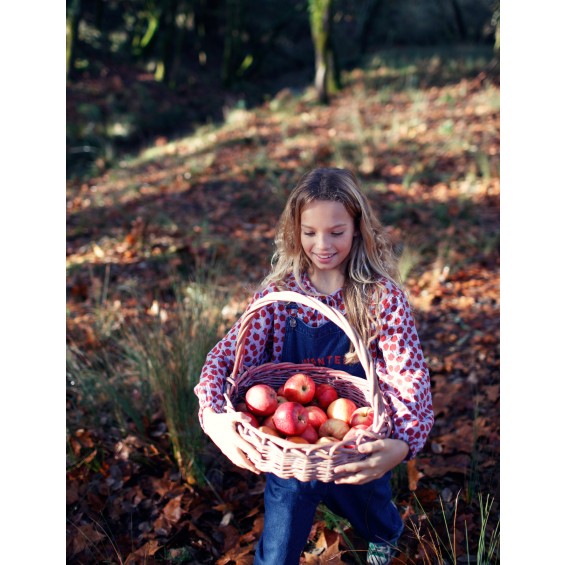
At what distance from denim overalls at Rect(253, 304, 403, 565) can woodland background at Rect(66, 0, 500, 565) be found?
6.7 inches

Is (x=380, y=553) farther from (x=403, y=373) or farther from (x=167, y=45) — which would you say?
(x=167, y=45)

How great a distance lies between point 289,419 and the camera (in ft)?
5.74

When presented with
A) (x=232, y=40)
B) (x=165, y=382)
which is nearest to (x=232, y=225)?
(x=165, y=382)

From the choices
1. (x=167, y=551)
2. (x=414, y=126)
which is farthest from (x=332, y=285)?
(x=414, y=126)

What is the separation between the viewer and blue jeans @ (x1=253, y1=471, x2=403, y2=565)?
1.84 m

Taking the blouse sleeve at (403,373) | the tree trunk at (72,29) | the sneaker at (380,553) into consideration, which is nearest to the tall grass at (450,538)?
the sneaker at (380,553)

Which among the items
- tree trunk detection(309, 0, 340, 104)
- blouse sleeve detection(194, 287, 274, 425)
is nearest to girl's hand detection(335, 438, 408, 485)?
blouse sleeve detection(194, 287, 274, 425)

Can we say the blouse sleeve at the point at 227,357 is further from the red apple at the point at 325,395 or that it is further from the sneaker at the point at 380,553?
the sneaker at the point at 380,553

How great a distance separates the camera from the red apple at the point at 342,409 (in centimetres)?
184

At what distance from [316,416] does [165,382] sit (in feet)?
3.60

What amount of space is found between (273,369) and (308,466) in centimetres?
51

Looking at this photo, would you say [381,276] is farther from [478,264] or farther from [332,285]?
[478,264]

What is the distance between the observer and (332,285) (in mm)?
2113

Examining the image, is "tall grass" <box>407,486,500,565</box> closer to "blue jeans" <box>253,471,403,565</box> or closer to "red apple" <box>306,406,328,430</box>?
"blue jeans" <box>253,471,403,565</box>
